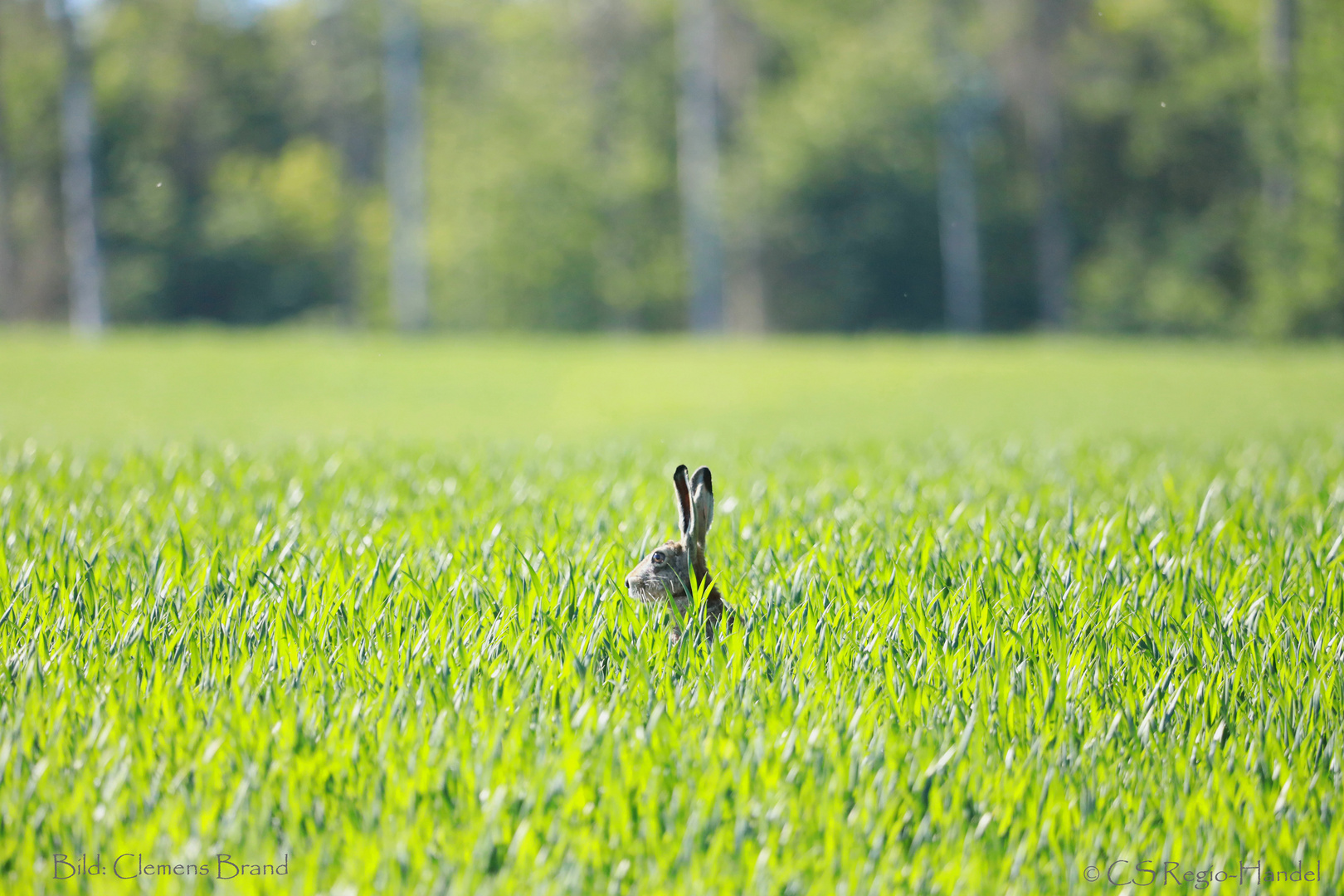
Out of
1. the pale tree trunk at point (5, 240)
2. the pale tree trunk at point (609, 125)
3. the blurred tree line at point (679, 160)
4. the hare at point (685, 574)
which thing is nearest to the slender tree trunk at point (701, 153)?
the blurred tree line at point (679, 160)

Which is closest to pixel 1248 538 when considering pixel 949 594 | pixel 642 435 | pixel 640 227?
pixel 949 594

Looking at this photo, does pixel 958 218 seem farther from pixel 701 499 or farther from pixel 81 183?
pixel 701 499

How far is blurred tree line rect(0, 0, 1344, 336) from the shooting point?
119ft

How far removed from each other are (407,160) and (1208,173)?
2503 cm

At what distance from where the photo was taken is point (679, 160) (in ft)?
140

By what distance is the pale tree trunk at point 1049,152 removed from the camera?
125ft

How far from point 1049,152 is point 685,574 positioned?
38.6 m

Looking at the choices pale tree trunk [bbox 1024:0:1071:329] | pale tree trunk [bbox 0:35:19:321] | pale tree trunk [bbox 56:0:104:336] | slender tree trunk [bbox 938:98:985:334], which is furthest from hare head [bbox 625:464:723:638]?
pale tree trunk [bbox 0:35:19:321]

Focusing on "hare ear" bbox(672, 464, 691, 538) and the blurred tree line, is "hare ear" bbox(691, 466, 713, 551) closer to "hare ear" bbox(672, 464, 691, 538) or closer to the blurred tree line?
"hare ear" bbox(672, 464, 691, 538)

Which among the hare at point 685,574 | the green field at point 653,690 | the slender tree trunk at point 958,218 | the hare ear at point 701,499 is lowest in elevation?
the green field at point 653,690

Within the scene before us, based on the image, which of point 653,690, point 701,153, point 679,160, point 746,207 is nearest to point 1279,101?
point 701,153

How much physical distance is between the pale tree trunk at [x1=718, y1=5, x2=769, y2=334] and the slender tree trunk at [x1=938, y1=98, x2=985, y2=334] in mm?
5891

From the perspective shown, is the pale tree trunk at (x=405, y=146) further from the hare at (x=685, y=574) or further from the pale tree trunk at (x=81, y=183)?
the hare at (x=685, y=574)

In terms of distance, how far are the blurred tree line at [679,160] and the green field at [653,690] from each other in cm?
2902
